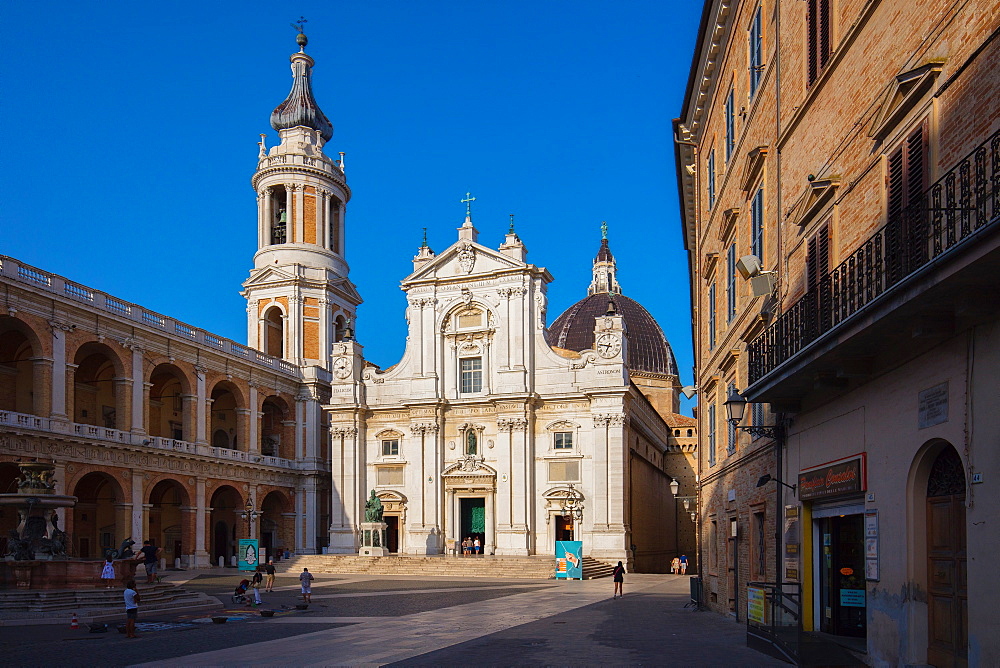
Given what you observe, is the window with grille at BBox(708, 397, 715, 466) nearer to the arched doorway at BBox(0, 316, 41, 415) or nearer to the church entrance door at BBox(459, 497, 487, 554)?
the church entrance door at BBox(459, 497, 487, 554)

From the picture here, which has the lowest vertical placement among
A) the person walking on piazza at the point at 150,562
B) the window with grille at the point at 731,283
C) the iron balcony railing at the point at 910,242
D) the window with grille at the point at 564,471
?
the person walking on piazza at the point at 150,562

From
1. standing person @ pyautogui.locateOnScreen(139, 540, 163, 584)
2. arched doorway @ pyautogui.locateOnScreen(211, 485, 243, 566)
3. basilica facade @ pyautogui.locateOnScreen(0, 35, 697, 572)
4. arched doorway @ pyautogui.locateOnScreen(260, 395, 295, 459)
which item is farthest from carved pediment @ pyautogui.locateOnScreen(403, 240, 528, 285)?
standing person @ pyautogui.locateOnScreen(139, 540, 163, 584)

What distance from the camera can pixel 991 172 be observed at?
7.75 m

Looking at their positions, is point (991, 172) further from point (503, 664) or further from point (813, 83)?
point (503, 664)

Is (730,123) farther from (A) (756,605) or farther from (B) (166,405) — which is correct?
(B) (166,405)

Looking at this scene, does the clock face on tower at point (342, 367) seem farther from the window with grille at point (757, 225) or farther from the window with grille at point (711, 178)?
the window with grille at point (757, 225)

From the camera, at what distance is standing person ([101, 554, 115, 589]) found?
A: 83.6 ft

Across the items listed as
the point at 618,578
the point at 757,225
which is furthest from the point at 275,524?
the point at 757,225

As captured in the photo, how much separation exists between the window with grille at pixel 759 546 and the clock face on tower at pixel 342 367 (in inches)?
1591

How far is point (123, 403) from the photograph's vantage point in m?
42.0

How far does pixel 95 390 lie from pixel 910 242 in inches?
1696

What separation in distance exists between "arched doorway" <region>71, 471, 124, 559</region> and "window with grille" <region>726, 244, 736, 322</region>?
3245cm

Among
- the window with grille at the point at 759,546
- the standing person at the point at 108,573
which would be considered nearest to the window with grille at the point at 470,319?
the standing person at the point at 108,573

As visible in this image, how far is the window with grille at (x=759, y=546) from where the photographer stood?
17244mm
